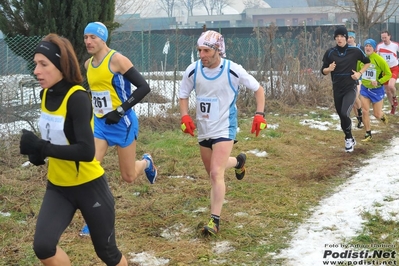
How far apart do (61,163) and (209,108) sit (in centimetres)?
241

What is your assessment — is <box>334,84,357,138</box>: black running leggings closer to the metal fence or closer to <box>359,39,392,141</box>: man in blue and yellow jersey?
<box>359,39,392,141</box>: man in blue and yellow jersey

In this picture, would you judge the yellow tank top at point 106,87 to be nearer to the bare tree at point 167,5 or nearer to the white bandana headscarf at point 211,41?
the white bandana headscarf at point 211,41

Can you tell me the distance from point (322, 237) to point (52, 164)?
2779mm

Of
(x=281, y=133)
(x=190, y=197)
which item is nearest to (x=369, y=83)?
(x=281, y=133)

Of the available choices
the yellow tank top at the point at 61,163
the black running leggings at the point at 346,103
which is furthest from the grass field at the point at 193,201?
the yellow tank top at the point at 61,163

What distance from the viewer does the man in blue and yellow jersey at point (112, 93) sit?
5965 mm

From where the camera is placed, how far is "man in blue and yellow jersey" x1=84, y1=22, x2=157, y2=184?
5.96 meters

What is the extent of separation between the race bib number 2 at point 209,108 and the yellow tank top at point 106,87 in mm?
744

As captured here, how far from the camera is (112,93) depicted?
6090mm

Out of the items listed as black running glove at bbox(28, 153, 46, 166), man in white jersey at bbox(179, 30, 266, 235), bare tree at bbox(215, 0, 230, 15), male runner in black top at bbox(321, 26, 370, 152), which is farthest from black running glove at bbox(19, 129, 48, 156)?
bare tree at bbox(215, 0, 230, 15)

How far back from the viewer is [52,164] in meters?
4.11

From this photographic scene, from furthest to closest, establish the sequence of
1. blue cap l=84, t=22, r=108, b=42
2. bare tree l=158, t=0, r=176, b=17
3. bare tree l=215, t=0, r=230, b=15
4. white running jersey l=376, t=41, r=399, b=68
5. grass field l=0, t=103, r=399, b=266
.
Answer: bare tree l=215, t=0, r=230, b=15, bare tree l=158, t=0, r=176, b=17, white running jersey l=376, t=41, r=399, b=68, blue cap l=84, t=22, r=108, b=42, grass field l=0, t=103, r=399, b=266

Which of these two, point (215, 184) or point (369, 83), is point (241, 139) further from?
point (215, 184)

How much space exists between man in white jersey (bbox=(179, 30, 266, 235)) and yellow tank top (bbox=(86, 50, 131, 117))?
0.69 metres
